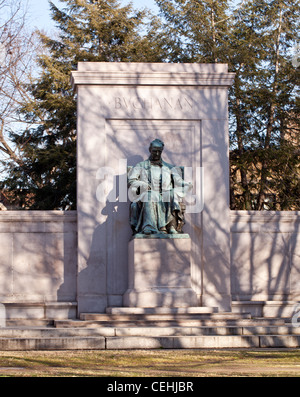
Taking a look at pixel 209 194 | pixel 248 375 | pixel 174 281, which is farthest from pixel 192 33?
pixel 248 375

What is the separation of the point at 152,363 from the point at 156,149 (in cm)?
654

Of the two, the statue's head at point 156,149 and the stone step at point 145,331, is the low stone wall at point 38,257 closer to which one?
the statue's head at point 156,149

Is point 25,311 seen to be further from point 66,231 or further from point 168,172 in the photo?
point 168,172

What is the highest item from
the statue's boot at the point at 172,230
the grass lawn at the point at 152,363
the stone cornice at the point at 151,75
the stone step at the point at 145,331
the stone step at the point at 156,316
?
the stone cornice at the point at 151,75

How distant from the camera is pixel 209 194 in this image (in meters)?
17.6

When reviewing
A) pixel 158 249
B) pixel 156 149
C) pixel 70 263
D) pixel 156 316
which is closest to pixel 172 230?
pixel 158 249

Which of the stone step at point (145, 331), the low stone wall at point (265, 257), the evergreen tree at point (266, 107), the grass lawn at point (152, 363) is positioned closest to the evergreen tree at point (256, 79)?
the evergreen tree at point (266, 107)

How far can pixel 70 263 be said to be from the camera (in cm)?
1733

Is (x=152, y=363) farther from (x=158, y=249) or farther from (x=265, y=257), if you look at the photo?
(x=265, y=257)

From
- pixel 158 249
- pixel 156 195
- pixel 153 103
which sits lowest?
pixel 158 249

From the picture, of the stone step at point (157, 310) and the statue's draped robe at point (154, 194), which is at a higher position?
the statue's draped robe at point (154, 194)

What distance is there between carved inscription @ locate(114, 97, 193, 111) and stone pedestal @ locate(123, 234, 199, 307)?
3182mm

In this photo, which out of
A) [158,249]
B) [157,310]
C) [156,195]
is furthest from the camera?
[156,195]

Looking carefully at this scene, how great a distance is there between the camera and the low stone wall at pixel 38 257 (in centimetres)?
1712
